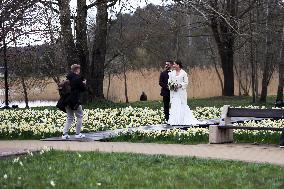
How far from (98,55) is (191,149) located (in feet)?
56.5

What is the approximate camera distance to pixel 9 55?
81.3 ft

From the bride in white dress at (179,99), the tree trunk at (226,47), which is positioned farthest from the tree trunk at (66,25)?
the tree trunk at (226,47)

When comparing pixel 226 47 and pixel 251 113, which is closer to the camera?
pixel 251 113

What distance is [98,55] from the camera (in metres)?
29.5

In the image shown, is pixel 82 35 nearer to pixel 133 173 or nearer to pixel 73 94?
pixel 73 94

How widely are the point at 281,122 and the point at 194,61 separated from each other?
38.2m

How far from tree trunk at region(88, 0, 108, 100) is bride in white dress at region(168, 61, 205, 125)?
10818 mm

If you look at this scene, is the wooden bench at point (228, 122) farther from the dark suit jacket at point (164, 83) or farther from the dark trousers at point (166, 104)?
the dark trousers at point (166, 104)

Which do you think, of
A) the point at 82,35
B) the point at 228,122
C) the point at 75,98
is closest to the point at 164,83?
the point at 75,98

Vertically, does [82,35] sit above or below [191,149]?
above

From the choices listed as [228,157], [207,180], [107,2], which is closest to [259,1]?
[107,2]

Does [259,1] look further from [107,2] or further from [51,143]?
[51,143]

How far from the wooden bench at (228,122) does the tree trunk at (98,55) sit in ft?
50.1

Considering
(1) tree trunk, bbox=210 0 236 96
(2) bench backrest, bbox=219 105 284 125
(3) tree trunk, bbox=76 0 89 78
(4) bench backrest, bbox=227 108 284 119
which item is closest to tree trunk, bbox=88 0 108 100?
(3) tree trunk, bbox=76 0 89 78
